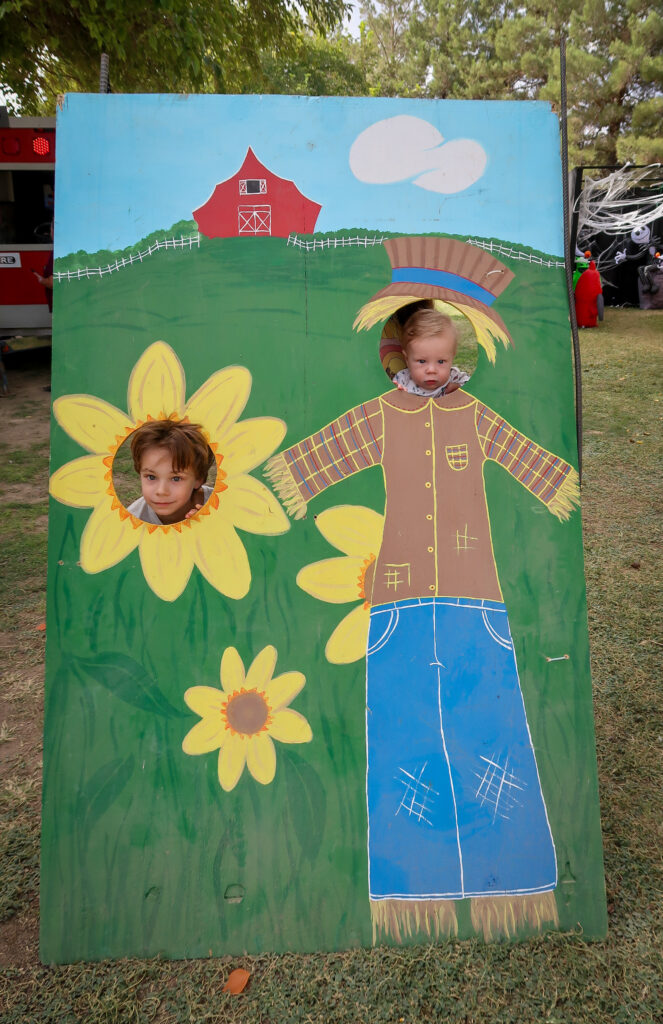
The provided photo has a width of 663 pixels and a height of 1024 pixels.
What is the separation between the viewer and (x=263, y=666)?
1.88m

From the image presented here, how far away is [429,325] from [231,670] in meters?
1.01

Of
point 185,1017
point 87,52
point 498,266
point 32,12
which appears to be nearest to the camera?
point 185,1017

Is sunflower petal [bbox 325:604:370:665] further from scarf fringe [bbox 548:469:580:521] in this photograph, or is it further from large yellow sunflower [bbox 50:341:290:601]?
scarf fringe [bbox 548:469:580:521]

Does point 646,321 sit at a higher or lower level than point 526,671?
higher

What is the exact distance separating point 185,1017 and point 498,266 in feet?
6.42

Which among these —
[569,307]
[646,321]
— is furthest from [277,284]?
[646,321]

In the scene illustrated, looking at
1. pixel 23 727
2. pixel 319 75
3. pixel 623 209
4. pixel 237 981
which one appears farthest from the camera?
pixel 319 75

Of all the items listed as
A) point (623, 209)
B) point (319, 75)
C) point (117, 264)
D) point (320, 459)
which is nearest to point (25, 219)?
point (117, 264)

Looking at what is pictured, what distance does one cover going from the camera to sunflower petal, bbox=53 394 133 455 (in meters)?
1.82

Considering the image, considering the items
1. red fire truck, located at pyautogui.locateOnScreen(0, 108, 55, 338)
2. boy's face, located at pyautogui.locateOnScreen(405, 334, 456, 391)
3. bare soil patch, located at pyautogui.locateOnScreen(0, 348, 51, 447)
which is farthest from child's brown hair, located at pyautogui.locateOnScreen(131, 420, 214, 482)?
red fire truck, located at pyautogui.locateOnScreen(0, 108, 55, 338)

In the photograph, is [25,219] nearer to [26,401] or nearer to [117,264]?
[26,401]

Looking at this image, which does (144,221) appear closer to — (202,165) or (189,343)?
(202,165)

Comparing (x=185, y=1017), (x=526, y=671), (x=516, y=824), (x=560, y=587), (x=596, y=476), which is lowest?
(x=185, y=1017)

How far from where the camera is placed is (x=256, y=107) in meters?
1.82
